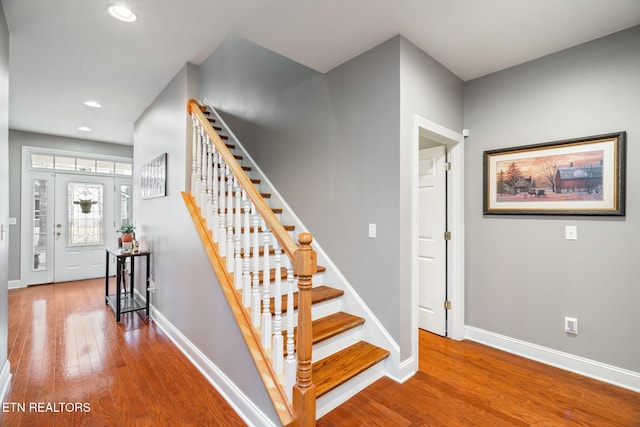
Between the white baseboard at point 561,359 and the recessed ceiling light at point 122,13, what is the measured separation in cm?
380

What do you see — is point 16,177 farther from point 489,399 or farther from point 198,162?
point 489,399

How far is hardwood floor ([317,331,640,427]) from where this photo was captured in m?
1.82

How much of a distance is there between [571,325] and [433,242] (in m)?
1.23

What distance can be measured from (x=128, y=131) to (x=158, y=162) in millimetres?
2347

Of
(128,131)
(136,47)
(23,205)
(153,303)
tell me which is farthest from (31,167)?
(136,47)

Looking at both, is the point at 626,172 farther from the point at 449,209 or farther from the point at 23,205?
the point at 23,205

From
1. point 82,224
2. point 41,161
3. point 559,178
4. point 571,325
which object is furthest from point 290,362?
point 41,161

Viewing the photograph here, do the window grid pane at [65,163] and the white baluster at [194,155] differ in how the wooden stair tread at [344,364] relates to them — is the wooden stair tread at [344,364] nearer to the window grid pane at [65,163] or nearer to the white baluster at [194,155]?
the white baluster at [194,155]

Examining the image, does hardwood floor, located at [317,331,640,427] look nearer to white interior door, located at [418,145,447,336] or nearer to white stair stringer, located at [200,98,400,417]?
white stair stringer, located at [200,98,400,417]

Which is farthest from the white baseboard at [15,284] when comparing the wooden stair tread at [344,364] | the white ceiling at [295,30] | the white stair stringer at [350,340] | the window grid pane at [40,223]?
the wooden stair tread at [344,364]

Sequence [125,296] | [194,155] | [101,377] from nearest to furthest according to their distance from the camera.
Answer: [101,377] → [194,155] → [125,296]

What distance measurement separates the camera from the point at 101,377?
229 cm

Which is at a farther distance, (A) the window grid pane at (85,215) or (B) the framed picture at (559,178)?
(A) the window grid pane at (85,215)

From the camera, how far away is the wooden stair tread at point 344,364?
1873mm
